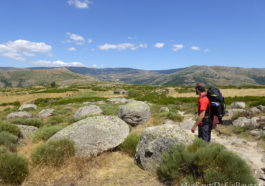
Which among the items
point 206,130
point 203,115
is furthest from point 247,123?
point 203,115

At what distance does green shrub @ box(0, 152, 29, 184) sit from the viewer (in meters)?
4.54

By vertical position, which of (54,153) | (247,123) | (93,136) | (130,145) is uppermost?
(93,136)

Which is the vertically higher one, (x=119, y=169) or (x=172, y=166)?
(x=172, y=166)

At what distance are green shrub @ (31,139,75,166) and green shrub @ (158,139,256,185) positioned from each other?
11.2ft

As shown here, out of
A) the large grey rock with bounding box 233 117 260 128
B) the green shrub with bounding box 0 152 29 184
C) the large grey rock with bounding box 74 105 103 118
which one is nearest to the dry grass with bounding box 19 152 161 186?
the green shrub with bounding box 0 152 29 184

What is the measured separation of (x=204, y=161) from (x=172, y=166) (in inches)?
35.1

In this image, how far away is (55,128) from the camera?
901 centimetres

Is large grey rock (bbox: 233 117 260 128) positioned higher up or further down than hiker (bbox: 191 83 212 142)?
further down

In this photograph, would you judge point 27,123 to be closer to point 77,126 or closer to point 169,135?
point 77,126

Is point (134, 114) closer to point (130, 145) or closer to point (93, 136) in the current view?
point (130, 145)

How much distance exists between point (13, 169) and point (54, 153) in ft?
3.96

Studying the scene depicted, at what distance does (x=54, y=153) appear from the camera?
5629 millimetres

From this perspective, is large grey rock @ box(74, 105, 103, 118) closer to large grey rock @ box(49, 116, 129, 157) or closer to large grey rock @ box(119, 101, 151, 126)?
large grey rock @ box(119, 101, 151, 126)

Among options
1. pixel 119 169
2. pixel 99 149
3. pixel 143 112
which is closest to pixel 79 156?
pixel 99 149
